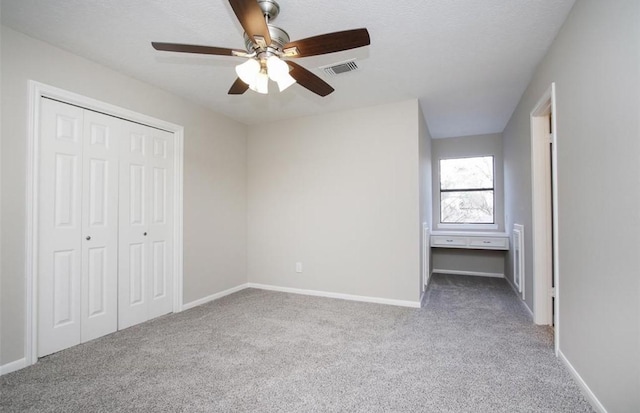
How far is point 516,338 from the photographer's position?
8.63ft

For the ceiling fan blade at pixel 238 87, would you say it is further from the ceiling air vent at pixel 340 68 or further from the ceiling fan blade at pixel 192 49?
the ceiling air vent at pixel 340 68

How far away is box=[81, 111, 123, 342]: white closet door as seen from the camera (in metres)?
2.63

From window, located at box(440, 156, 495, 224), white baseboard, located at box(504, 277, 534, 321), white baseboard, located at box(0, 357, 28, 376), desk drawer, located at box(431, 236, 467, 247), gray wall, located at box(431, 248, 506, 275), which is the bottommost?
white baseboard, located at box(0, 357, 28, 376)

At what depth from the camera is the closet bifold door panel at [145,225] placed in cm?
295

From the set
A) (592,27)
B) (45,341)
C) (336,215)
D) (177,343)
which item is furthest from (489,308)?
(45,341)

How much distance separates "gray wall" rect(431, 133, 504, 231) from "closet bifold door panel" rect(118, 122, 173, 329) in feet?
14.6

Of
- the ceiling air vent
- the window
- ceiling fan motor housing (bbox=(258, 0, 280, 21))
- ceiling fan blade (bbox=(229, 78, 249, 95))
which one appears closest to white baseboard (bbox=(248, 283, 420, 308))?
the window

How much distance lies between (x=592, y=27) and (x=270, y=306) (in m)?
3.60

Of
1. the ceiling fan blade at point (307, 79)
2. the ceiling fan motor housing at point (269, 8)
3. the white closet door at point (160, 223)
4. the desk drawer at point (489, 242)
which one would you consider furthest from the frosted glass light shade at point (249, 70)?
the desk drawer at point (489, 242)

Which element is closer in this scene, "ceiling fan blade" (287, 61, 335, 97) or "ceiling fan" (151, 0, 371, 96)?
"ceiling fan" (151, 0, 371, 96)

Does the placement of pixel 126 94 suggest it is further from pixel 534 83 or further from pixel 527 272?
pixel 527 272

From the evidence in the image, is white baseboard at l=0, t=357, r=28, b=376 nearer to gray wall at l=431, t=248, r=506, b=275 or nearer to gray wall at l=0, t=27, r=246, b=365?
gray wall at l=0, t=27, r=246, b=365

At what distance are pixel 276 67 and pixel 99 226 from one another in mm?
2242

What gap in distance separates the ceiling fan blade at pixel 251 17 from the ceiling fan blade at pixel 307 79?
1.08 ft
